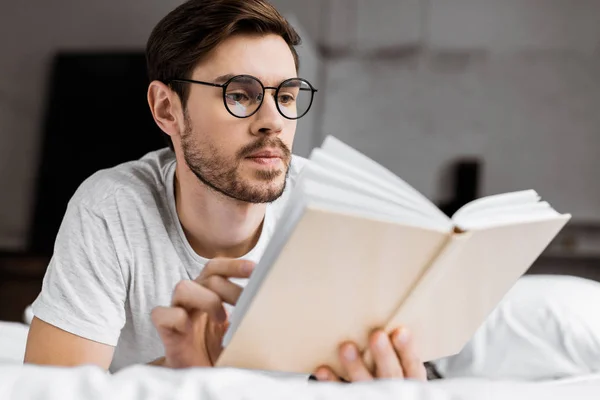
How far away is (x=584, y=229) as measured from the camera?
2926 mm

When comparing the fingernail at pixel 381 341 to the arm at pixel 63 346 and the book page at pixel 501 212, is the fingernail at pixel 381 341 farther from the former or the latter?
the arm at pixel 63 346

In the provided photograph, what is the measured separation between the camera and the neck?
3.58 feet

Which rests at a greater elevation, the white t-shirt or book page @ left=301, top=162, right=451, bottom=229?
book page @ left=301, top=162, right=451, bottom=229

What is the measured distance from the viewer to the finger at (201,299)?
696 millimetres

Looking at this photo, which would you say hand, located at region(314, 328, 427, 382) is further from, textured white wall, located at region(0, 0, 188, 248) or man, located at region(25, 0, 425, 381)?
textured white wall, located at region(0, 0, 188, 248)

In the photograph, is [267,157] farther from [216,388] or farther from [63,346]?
[216,388]

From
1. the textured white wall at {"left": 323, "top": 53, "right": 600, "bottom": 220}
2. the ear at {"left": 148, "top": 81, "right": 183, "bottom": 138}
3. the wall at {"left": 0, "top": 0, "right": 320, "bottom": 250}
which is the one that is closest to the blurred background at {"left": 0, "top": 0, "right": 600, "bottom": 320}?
the textured white wall at {"left": 323, "top": 53, "right": 600, "bottom": 220}

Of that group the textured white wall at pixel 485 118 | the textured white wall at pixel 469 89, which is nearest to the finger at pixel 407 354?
the textured white wall at pixel 469 89

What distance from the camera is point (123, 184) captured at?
3.60ft

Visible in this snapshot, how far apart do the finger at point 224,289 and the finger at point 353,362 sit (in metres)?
0.13

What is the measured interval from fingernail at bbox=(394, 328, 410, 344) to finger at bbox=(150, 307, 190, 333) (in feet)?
0.79

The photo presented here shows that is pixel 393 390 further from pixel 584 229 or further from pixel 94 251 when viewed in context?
pixel 584 229

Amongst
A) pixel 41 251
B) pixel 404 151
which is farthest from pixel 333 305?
pixel 41 251

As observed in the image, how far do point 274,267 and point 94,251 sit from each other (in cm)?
57
